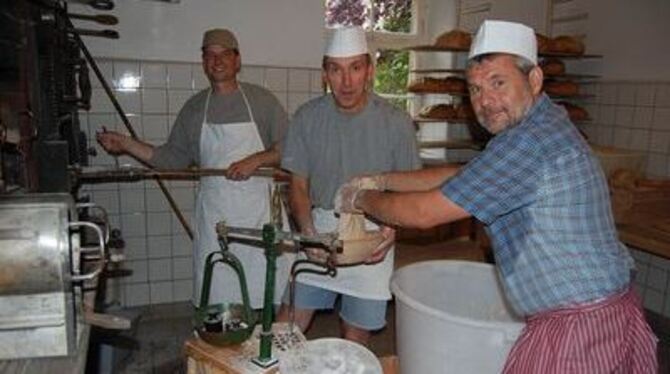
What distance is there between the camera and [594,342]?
1182 mm

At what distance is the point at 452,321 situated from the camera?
146 cm

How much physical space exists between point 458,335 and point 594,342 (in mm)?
384

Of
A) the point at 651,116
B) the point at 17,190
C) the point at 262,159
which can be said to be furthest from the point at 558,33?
the point at 17,190

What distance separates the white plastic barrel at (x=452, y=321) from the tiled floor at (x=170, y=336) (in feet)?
3.02

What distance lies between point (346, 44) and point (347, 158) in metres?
0.41

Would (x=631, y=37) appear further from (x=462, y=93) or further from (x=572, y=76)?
(x=462, y=93)

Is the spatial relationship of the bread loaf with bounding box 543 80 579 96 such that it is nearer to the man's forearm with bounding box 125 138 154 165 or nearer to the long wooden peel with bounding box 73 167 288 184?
the long wooden peel with bounding box 73 167 288 184

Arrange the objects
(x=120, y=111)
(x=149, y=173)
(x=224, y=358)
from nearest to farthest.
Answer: (x=224, y=358)
(x=149, y=173)
(x=120, y=111)

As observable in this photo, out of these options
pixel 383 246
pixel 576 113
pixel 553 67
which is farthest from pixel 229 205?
pixel 576 113

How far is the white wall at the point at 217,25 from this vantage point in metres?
2.86

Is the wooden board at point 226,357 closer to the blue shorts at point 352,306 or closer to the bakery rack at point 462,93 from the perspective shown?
the blue shorts at point 352,306

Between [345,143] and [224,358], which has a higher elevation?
[345,143]

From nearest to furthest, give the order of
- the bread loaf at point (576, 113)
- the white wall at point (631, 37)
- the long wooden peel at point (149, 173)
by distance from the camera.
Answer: the long wooden peel at point (149, 173) < the white wall at point (631, 37) < the bread loaf at point (576, 113)

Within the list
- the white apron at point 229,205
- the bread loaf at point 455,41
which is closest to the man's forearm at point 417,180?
the white apron at point 229,205
